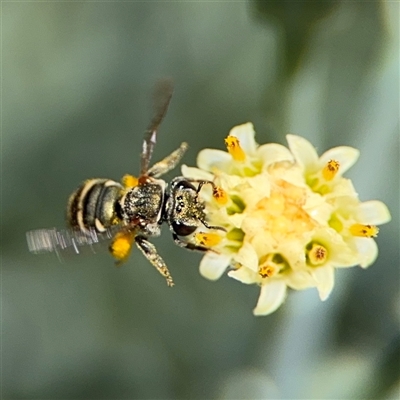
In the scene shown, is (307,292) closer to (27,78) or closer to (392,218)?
(392,218)

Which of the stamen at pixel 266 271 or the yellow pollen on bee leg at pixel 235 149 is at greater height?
the yellow pollen on bee leg at pixel 235 149

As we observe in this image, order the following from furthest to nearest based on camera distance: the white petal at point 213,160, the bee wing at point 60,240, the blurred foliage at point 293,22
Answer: the blurred foliage at point 293,22 → the white petal at point 213,160 → the bee wing at point 60,240

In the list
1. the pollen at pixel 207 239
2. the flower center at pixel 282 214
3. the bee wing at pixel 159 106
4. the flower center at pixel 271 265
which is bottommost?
the flower center at pixel 271 265

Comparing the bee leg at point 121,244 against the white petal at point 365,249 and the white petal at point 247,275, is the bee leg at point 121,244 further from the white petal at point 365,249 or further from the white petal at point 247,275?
the white petal at point 365,249

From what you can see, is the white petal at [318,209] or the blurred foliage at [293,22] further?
the blurred foliage at [293,22]

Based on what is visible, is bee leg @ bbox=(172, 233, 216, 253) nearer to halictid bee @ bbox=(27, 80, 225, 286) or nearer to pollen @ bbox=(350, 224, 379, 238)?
halictid bee @ bbox=(27, 80, 225, 286)

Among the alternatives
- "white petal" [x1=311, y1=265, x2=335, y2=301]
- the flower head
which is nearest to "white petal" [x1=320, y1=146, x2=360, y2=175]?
the flower head

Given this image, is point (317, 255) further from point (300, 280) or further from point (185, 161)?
point (185, 161)

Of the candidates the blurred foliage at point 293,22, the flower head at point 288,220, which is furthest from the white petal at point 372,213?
the blurred foliage at point 293,22

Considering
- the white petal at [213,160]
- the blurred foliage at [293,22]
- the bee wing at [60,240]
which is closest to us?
the bee wing at [60,240]
